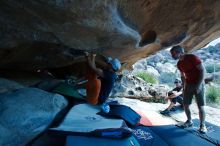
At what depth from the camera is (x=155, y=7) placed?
5977mm

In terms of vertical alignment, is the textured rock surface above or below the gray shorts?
below

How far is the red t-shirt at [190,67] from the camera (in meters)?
6.07

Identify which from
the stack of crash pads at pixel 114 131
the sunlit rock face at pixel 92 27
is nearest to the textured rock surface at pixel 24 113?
the stack of crash pads at pixel 114 131

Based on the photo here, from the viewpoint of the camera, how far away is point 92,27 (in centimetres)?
500

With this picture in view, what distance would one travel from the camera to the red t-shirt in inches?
239

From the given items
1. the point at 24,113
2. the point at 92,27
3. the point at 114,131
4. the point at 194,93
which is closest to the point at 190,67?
the point at 194,93

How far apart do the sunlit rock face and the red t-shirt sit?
96 centimetres

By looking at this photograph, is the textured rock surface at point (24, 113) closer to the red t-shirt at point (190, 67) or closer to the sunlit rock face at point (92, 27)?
the sunlit rock face at point (92, 27)

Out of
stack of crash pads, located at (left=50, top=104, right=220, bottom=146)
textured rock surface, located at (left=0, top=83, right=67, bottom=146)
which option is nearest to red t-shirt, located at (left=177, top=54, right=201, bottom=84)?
stack of crash pads, located at (left=50, top=104, right=220, bottom=146)

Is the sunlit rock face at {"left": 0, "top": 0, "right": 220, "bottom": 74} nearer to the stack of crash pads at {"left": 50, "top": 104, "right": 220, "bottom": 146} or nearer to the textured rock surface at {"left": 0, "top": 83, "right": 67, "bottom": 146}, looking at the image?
the textured rock surface at {"left": 0, "top": 83, "right": 67, "bottom": 146}

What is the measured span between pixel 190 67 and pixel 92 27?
2350 mm

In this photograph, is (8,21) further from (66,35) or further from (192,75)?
(192,75)

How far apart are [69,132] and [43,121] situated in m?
0.69

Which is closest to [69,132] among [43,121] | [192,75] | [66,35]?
[43,121]
